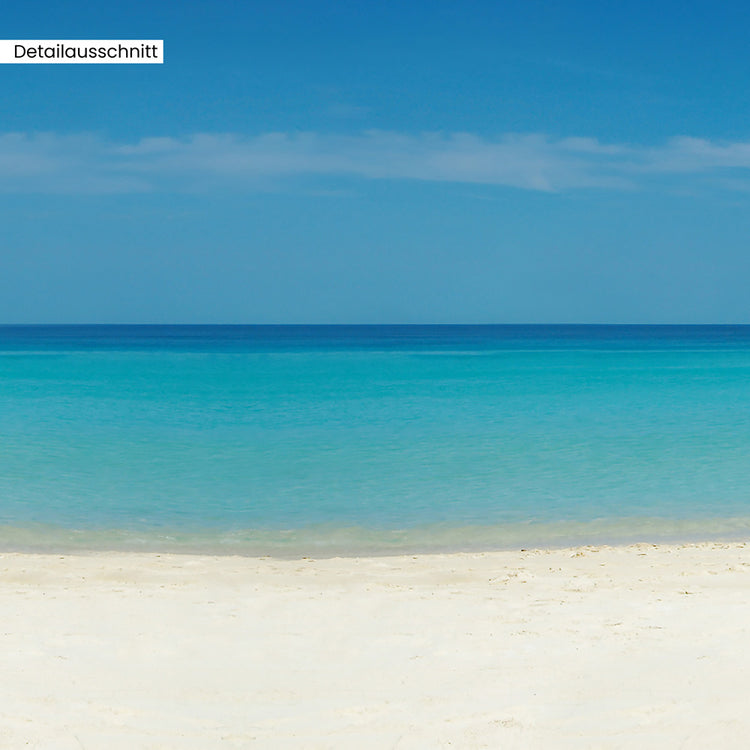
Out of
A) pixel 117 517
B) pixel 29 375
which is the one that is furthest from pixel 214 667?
pixel 29 375

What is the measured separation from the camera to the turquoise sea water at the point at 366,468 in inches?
352

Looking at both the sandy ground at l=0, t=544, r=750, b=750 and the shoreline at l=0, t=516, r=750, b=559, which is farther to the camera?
the shoreline at l=0, t=516, r=750, b=559

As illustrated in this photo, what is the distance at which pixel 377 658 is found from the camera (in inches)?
186

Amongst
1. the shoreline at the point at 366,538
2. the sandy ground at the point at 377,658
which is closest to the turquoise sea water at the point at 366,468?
the shoreline at the point at 366,538

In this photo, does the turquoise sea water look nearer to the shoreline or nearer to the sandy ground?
the shoreline

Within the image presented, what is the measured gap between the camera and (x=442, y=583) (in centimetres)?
664

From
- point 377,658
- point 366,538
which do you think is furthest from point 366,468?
point 377,658

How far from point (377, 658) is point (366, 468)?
7.78 m

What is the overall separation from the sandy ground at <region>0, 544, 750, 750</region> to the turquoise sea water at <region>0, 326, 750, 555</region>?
1876mm

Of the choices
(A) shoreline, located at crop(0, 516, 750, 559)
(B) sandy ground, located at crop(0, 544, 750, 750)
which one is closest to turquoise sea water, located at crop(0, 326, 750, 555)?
(A) shoreline, located at crop(0, 516, 750, 559)

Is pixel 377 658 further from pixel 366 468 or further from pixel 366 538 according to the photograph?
pixel 366 468

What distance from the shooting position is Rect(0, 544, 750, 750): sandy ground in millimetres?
3848

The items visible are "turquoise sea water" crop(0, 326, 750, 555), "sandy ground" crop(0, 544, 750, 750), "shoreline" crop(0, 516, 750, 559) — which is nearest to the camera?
"sandy ground" crop(0, 544, 750, 750)

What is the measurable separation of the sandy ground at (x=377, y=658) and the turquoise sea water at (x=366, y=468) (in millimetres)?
1876
